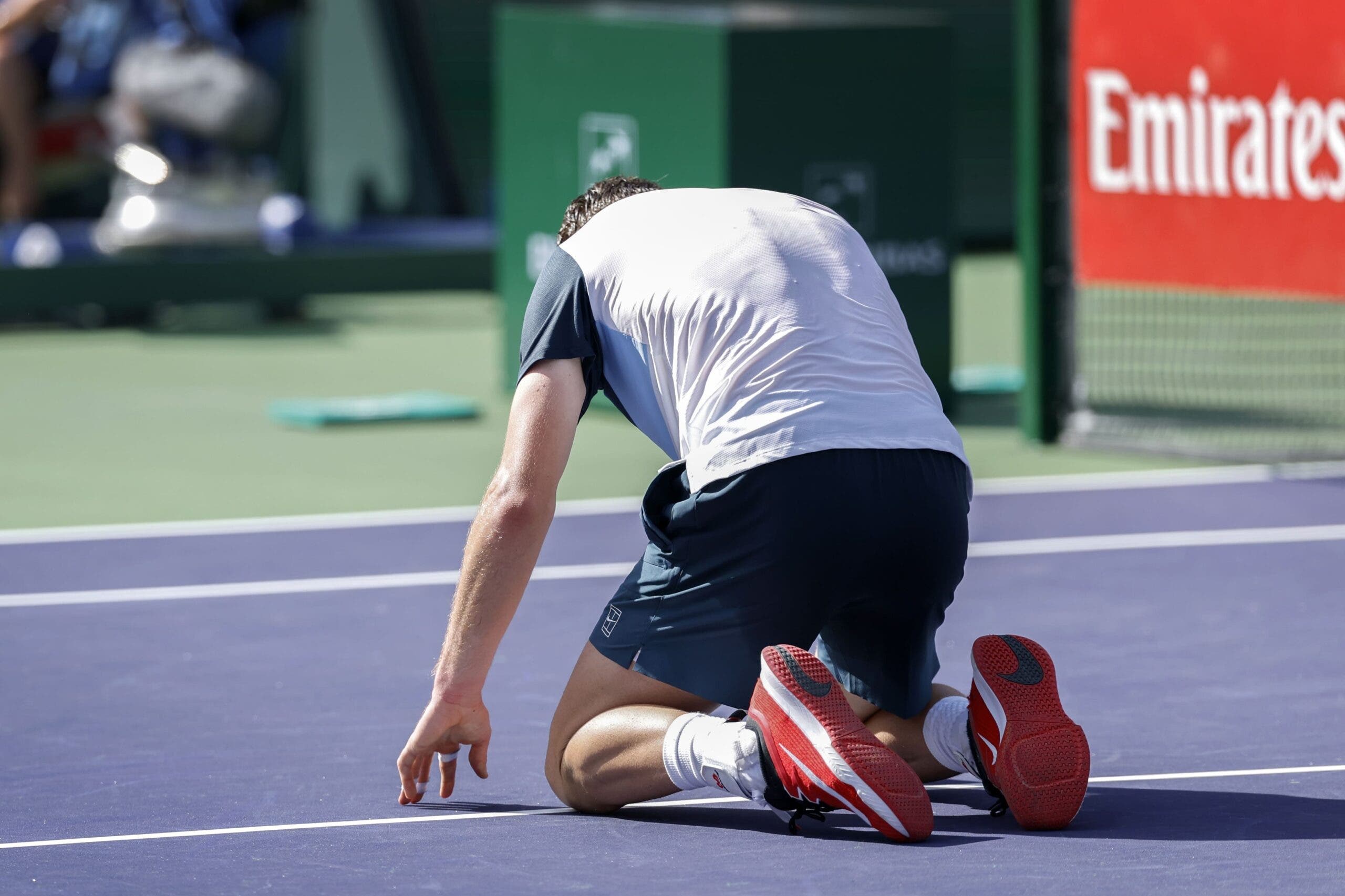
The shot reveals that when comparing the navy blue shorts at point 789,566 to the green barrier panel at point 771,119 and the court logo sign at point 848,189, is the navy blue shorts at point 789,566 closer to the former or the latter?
the green barrier panel at point 771,119

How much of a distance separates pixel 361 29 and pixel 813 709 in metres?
10.9

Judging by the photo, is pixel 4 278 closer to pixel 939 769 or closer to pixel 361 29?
pixel 361 29

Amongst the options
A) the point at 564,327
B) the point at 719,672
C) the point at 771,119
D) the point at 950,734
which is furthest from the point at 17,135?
the point at 950,734

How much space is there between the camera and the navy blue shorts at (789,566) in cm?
390

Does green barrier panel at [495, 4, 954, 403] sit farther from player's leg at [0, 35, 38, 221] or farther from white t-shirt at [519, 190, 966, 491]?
white t-shirt at [519, 190, 966, 491]

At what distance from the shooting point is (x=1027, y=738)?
3818 millimetres

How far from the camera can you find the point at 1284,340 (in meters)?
11.3

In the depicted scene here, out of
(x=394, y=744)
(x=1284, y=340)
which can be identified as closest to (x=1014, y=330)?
(x=1284, y=340)

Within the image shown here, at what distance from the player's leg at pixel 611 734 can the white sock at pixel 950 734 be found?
1.25 ft

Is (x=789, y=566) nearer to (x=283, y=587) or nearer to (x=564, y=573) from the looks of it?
(x=564, y=573)

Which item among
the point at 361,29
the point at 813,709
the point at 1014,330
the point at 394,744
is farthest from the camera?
the point at 361,29

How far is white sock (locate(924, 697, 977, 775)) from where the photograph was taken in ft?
13.3

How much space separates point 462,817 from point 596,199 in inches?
44.6

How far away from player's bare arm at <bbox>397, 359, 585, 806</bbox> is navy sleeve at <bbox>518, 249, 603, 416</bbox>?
4 centimetres
